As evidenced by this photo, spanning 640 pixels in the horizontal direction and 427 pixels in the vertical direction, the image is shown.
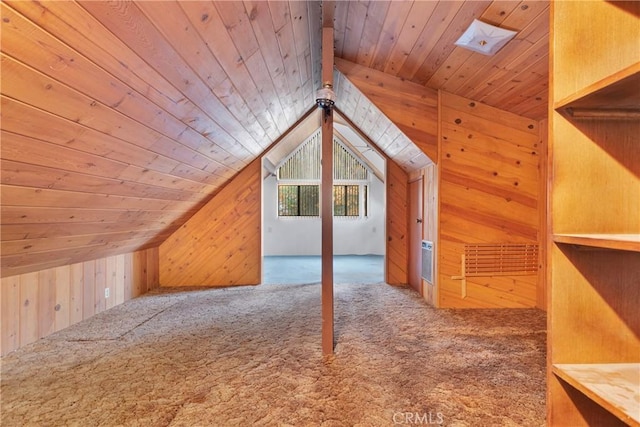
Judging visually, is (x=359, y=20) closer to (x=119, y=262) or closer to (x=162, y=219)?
(x=162, y=219)

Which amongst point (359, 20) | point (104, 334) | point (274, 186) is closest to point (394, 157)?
point (359, 20)

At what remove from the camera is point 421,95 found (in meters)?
2.82

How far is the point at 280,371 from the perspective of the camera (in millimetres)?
1694

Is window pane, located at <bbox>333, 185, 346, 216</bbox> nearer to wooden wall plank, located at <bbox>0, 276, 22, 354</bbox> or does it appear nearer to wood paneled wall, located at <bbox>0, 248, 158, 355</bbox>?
wood paneled wall, located at <bbox>0, 248, 158, 355</bbox>

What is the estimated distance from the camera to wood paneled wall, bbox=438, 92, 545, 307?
2805 millimetres

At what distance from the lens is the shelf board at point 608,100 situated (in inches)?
20.2

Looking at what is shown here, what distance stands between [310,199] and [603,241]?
688cm

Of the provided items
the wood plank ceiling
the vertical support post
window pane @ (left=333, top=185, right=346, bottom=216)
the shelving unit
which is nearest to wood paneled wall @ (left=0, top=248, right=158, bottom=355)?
the wood plank ceiling

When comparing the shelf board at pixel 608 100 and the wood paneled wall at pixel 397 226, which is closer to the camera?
the shelf board at pixel 608 100

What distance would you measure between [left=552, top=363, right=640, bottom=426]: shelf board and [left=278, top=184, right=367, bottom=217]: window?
675 cm

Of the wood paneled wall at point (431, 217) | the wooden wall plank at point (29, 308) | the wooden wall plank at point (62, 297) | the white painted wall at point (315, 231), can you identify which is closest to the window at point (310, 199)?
the white painted wall at point (315, 231)

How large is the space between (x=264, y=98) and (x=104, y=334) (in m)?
2.27

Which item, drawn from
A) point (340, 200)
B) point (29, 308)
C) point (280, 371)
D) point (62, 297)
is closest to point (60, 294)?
point (62, 297)

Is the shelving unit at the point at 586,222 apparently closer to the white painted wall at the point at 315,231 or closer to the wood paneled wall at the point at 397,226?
the wood paneled wall at the point at 397,226
